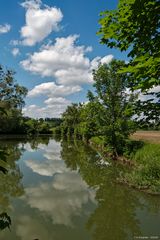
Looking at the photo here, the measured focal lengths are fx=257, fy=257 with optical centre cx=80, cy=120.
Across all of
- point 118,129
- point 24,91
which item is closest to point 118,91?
point 118,129

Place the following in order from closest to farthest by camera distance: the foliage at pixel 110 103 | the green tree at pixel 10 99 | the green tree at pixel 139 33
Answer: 1. the green tree at pixel 139 33
2. the foliage at pixel 110 103
3. the green tree at pixel 10 99

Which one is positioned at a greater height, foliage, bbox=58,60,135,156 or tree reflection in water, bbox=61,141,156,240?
foliage, bbox=58,60,135,156

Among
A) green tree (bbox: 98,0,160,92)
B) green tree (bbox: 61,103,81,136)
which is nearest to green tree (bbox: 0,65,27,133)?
green tree (bbox: 61,103,81,136)

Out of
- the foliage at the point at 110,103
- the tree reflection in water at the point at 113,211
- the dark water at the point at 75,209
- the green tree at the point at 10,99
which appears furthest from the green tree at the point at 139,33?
the green tree at the point at 10,99

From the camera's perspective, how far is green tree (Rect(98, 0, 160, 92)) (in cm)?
320

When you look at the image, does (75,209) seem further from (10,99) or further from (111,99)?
(10,99)

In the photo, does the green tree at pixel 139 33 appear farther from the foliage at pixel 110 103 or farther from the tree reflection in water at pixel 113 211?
the foliage at pixel 110 103

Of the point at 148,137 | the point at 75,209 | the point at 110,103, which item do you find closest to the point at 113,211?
the point at 75,209

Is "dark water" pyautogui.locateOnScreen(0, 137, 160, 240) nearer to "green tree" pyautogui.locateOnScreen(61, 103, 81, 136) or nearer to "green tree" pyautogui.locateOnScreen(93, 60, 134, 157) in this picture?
"green tree" pyautogui.locateOnScreen(93, 60, 134, 157)

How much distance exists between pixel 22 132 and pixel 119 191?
65737 millimetres

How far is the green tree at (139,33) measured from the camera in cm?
320

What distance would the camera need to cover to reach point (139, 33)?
3467 millimetres

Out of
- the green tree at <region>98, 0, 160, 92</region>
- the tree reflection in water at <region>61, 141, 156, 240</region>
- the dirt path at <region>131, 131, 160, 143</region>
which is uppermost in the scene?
the green tree at <region>98, 0, 160, 92</region>

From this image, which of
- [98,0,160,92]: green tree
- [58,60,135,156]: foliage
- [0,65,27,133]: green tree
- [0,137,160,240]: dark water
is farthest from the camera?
[0,65,27,133]: green tree
